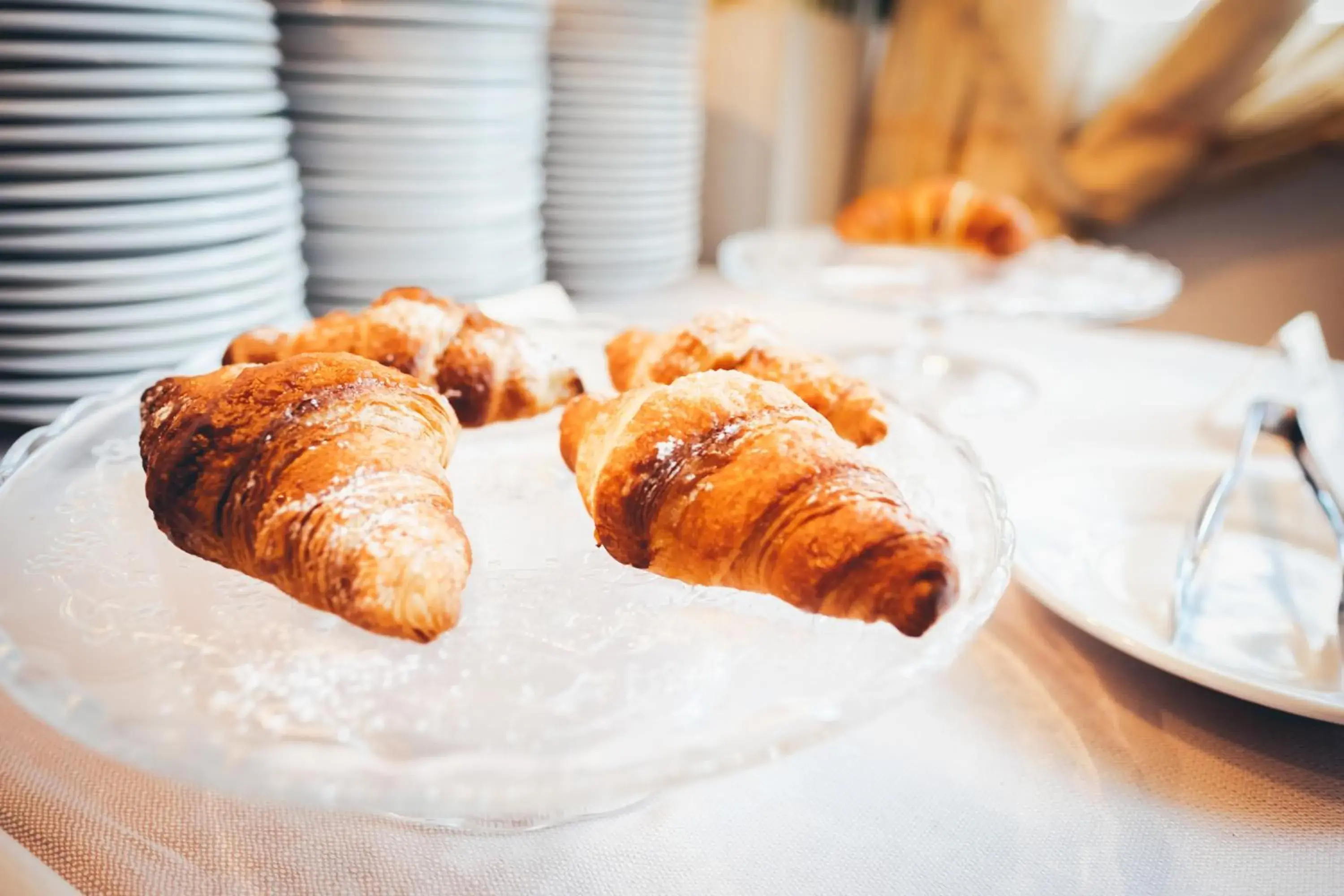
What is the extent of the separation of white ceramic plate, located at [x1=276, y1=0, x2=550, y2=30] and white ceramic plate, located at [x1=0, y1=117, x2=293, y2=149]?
17 cm

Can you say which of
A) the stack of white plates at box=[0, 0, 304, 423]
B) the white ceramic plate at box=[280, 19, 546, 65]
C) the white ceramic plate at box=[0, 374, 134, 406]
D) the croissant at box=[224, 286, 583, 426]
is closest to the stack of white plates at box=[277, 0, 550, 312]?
the white ceramic plate at box=[280, 19, 546, 65]

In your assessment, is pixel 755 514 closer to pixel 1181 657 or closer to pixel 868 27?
pixel 1181 657

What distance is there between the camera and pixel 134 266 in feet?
2.73

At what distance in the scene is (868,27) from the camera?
2057 mm

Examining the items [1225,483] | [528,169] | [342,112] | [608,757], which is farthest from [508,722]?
[528,169]

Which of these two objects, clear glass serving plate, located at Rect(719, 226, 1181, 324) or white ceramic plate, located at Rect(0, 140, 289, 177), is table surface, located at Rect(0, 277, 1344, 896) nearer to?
white ceramic plate, located at Rect(0, 140, 289, 177)

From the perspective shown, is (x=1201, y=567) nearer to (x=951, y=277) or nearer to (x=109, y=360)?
(x=951, y=277)

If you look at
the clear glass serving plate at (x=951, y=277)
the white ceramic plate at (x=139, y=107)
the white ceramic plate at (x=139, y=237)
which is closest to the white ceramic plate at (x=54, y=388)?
the white ceramic plate at (x=139, y=237)

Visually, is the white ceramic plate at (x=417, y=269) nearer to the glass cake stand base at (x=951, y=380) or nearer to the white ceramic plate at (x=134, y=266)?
the white ceramic plate at (x=134, y=266)

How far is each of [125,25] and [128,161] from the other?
112mm

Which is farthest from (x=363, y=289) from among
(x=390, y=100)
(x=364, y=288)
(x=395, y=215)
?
(x=390, y=100)

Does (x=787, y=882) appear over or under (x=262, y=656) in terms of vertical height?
under

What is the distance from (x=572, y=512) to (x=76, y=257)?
56 cm

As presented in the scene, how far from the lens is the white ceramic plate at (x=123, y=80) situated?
2.42 feet
